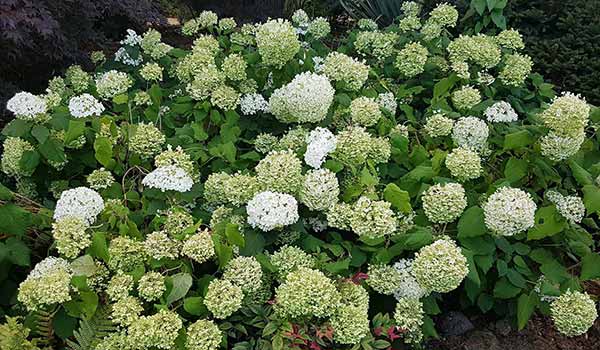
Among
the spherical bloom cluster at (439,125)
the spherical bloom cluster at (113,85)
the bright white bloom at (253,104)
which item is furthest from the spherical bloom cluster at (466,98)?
the spherical bloom cluster at (113,85)

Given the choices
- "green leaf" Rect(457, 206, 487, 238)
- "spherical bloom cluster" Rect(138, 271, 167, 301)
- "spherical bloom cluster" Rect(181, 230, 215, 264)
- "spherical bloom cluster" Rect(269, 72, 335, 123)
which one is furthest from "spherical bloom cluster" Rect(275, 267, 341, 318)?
"spherical bloom cluster" Rect(269, 72, 335, 123)

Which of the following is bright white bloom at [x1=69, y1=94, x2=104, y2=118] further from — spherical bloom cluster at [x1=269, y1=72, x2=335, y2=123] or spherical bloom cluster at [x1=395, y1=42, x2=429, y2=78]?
spherical bloom cluster at [x1=395, y1=42, x2=429, y2=78]

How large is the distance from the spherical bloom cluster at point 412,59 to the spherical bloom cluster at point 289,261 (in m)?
1.27

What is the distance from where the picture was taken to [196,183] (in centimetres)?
242

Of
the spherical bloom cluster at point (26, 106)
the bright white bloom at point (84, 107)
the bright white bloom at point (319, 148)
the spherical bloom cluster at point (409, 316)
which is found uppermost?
the spherical bloom cluster at point (26, 106)

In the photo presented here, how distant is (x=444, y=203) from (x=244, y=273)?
73 cm

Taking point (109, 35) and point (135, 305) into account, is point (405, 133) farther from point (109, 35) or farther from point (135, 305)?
point (109, 35)

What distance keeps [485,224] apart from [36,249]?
1.56 meters

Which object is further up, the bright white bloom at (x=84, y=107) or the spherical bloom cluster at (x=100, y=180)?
the bright white bloom at (x=84, y=107)

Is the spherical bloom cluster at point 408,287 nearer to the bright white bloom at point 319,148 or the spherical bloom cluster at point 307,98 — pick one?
the bright white bloom at point 319,148

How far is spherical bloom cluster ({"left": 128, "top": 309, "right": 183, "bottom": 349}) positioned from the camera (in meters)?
1.79

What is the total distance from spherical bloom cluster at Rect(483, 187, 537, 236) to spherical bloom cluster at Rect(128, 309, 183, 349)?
1.08 metres

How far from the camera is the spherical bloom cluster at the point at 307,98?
7.93 feet

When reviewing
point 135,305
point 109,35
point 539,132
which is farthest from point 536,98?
point 109,35
